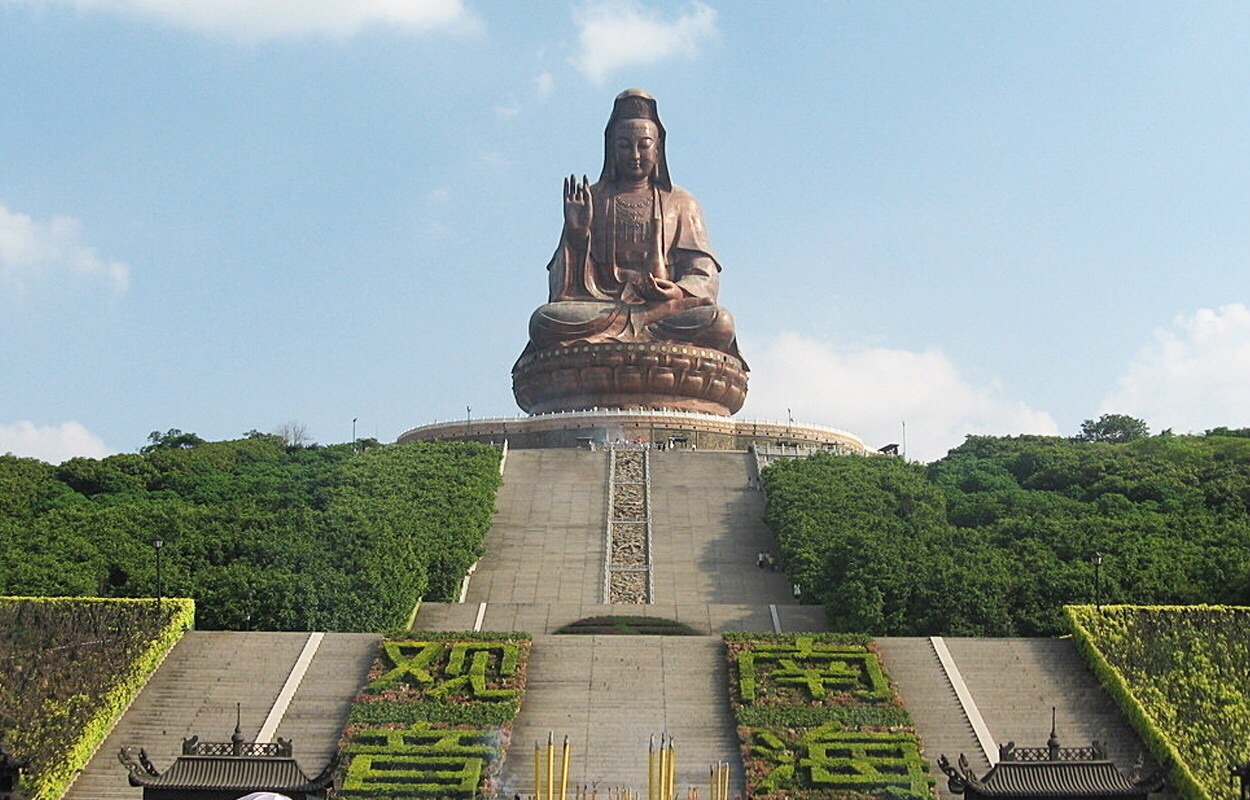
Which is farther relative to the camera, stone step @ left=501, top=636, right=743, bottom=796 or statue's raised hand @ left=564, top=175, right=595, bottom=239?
statue's raised hand @ left=564, top=175, right=595, bottom=239

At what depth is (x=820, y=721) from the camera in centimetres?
1747

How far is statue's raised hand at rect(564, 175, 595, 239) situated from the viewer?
3844cm

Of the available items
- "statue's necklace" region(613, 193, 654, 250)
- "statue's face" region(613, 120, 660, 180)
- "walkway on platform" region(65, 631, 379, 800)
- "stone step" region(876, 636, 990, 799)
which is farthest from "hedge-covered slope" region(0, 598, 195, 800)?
"statue's face" region(613, 120, 660, 180)

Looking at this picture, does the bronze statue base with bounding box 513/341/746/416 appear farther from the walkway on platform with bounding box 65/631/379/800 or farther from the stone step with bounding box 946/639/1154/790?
the walkway on platform with bounding box 65/631/379/800

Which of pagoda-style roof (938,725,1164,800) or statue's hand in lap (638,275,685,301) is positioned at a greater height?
statue's hand in lap (638,275,685,301)

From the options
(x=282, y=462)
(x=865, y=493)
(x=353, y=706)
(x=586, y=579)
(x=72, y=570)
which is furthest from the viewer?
(x=282, y=462)

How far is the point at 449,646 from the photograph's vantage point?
63.0 ft

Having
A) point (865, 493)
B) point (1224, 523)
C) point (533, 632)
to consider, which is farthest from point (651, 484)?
point (1224, 523)

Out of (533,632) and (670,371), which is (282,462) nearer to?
(670,371)

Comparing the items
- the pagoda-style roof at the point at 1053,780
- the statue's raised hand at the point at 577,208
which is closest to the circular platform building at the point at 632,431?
the statue's raised hand at the point at 577,208

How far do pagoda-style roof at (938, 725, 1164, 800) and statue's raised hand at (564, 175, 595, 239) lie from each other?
1019 inches

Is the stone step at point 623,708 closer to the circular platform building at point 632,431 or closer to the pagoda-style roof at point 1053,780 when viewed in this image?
the pagoda-style roof at point 1053,780

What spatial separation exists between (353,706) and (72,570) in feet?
20.8

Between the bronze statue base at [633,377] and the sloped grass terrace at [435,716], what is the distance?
1713 centimetres
